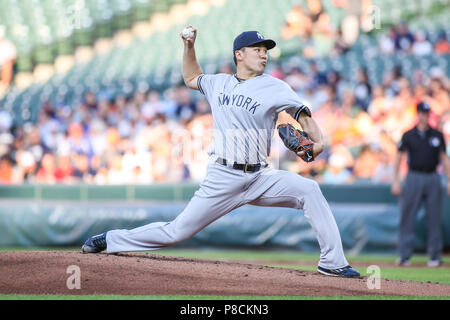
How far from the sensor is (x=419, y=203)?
28.2 ft

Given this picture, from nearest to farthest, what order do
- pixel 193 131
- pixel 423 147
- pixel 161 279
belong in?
1. pixel 161 279
2. pixel 423 147
3. pixel 193 131

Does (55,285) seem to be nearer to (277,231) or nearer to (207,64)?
(277,231)

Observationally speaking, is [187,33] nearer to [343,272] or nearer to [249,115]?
[249,115]

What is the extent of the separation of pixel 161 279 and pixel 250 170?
1.00 meters

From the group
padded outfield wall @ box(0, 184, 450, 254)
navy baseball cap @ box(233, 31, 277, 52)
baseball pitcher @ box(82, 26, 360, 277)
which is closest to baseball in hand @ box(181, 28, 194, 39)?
baseball pitcher @ box(82, 26, 360, 277)

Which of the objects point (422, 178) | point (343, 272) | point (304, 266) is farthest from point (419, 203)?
point (343, 272)

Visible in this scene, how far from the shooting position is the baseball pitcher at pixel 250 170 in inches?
201

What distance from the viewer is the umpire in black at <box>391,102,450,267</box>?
27.9ft

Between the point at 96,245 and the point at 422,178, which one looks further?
the point at 422,178

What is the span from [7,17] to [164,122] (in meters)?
9.11

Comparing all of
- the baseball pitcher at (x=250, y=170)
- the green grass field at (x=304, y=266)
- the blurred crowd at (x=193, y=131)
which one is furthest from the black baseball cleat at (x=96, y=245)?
the blurred crowd at (x=193, y=131)

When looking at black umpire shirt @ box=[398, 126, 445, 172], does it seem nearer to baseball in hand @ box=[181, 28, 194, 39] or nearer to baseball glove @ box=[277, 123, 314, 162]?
baseball glove @ box=[277, 123, 314, 162]
